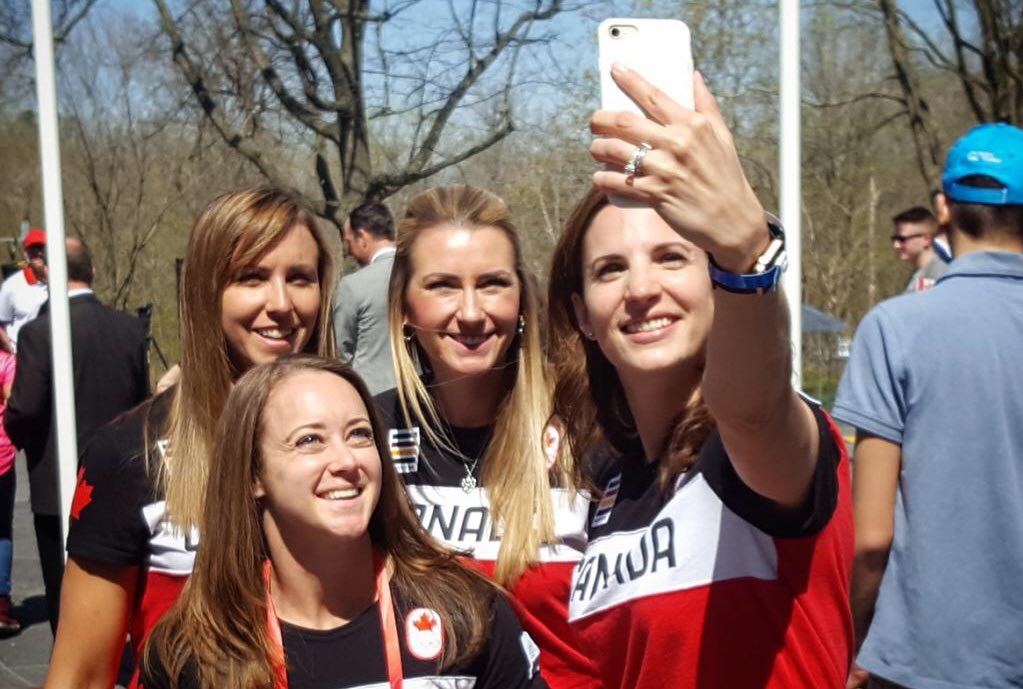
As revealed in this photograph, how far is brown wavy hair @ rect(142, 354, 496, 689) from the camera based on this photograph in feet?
6.10

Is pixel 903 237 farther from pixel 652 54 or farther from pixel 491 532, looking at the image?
pixel 652 54

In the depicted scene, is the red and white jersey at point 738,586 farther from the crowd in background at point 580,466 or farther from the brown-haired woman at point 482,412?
the brown-haired woman at point 482,412

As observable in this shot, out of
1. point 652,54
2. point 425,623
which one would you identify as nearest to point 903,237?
point 425,623

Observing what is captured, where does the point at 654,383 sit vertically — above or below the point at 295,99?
below

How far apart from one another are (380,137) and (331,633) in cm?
287

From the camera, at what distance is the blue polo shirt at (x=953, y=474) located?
2.46 metres

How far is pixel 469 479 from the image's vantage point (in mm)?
2494

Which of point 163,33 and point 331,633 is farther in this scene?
point 163,33

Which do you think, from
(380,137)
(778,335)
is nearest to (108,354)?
(380,137)

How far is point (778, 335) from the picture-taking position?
4.23ft

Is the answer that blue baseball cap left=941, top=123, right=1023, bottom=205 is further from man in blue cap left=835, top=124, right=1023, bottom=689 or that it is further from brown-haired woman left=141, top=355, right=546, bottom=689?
brown-haired woman left=141, top=355, right=546, bottom=689

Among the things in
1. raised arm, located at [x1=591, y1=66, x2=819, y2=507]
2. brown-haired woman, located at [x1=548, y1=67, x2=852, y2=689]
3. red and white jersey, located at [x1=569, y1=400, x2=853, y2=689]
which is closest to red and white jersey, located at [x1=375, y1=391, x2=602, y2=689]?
brown-haired woman, located at [x1=548, y1=67, x2=852, y2=689]

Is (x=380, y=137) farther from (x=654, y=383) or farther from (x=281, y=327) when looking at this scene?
(x=654, y=383)

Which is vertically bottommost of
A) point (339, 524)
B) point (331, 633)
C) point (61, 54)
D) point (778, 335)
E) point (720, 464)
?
point (331, 633)
